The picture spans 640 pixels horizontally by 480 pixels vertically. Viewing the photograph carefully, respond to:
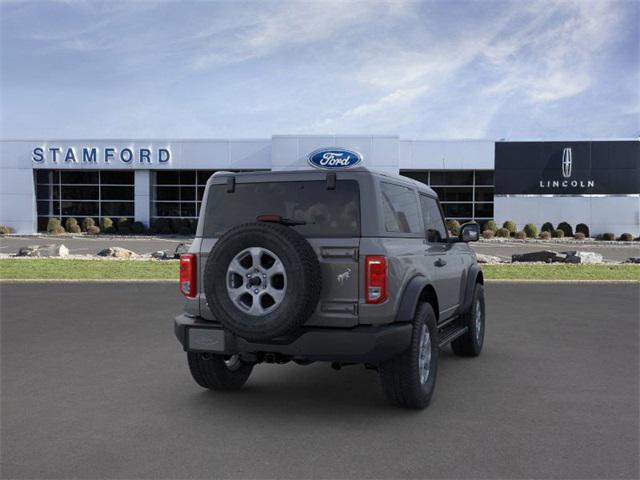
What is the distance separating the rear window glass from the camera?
512 cm

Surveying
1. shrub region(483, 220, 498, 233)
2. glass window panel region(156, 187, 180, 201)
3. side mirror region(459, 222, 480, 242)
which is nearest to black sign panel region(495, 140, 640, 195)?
shrub region(483, 220, 498, 233)

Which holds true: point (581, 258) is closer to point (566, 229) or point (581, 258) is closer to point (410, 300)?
point (566, 229)

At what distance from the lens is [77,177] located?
45.0 meters

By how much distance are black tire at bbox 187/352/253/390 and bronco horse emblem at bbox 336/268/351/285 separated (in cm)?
146

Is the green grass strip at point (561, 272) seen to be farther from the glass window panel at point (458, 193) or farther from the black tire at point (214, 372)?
the glass window panel at point (458, 193)

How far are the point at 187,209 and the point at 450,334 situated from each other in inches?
1538

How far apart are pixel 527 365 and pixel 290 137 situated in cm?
3390

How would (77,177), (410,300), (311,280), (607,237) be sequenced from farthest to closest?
1. (77,177)
2. (607,237)
3. (410,300)
4. (311,280)

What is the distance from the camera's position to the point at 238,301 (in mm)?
4973

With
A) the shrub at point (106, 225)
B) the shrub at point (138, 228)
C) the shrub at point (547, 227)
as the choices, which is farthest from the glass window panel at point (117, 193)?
the shrub at point (547, 227)

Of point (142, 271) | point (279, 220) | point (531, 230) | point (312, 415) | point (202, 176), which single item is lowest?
point (312, 415)

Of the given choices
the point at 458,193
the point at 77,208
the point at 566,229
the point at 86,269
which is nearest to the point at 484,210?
the point at 458,193

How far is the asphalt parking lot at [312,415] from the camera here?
4125 millimetres

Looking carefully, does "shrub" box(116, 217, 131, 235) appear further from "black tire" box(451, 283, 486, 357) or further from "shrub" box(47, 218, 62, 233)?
"black tire" box(451, 283, 486, 357)
